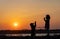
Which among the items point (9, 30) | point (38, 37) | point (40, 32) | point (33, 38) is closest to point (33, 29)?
point (33, 38)

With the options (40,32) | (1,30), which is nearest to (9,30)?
(1,30)

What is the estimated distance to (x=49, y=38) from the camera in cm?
1809

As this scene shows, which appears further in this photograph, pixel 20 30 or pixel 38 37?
A: pixel 20 30

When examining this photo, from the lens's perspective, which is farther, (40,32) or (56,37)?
(40,32)

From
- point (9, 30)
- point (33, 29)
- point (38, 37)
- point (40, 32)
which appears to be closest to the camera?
point (33, 29)

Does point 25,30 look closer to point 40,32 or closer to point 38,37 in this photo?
point 40,32

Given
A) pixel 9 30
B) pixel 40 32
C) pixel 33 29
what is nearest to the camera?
pixel 33 29

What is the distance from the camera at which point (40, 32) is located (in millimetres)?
21703

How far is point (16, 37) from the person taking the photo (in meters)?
19.5

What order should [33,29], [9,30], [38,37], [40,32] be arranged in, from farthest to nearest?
[9,30] < [40,32] < [38,37] < [33,29]

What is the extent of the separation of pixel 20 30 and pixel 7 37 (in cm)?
374

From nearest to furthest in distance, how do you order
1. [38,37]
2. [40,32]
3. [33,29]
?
[33,29], [38,37], [40,32]

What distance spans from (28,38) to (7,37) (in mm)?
2118

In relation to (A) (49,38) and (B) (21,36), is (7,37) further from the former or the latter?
(A) (49,38)
